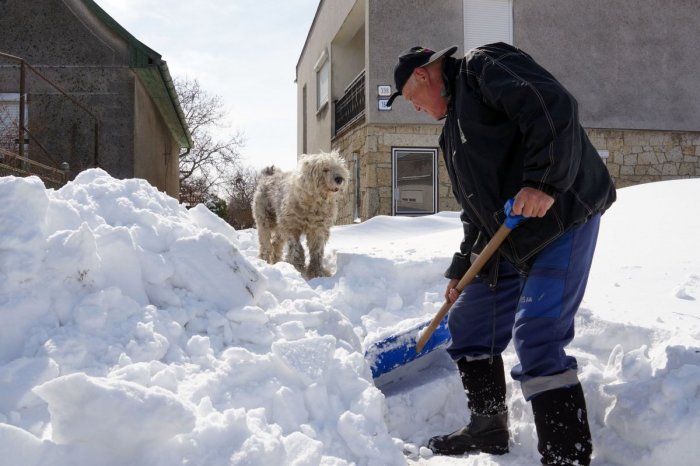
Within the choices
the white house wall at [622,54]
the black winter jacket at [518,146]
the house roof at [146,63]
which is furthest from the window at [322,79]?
the black winter jacket at [518,146]

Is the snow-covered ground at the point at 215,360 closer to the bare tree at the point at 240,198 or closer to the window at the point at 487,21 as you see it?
the window at the point at 487,21

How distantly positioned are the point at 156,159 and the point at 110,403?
12.4 m

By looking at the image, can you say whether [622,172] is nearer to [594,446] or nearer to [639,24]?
[639,24]

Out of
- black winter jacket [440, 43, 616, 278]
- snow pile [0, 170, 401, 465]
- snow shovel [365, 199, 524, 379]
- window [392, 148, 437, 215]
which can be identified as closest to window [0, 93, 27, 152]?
snow pile [0, 170, 401, 465]

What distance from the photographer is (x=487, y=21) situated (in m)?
13.2

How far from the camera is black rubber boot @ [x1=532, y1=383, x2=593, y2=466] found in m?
2.36

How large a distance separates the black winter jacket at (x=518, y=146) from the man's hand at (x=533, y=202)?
0.09 ft

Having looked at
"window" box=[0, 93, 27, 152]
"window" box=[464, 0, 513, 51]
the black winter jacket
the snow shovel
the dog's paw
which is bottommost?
the snow shovel

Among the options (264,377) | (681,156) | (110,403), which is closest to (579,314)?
(264,377)

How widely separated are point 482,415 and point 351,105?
42.4 feet

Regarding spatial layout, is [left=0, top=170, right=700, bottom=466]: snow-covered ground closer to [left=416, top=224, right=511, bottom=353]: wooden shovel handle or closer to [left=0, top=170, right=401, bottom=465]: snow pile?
[left=0, top=170, right=401, bottom=465]: snow pile

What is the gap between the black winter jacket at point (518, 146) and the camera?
7.34 feet

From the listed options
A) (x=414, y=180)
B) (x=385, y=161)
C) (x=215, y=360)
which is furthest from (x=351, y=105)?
(x=215, y=360)

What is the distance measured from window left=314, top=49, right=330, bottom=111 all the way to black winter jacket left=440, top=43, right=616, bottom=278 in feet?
50.2
